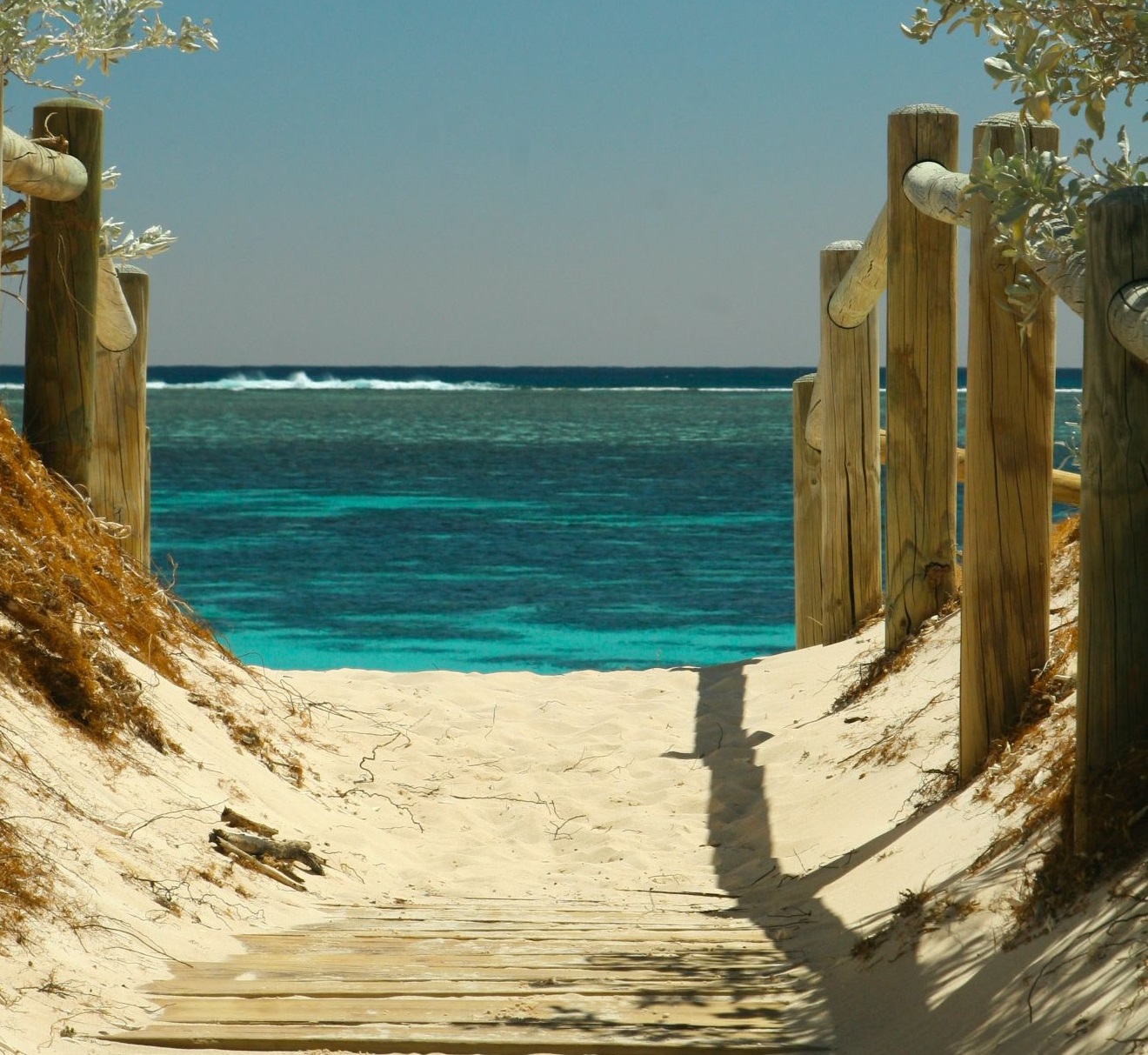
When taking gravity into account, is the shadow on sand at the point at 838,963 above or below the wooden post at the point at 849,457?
below

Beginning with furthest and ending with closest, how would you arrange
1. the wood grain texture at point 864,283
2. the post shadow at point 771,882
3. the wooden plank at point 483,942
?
the wood grain texture at point 864,283 → the wooden plank at point 483,942 → the post shadow at point 771,882

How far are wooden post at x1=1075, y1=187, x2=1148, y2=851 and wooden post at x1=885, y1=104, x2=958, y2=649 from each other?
9.24ft

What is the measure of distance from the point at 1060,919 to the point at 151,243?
521cm

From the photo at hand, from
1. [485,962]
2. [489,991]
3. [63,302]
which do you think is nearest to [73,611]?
[63,302]

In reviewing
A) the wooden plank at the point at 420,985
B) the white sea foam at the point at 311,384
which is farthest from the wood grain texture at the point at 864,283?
the white sea foam at the point at 311,384

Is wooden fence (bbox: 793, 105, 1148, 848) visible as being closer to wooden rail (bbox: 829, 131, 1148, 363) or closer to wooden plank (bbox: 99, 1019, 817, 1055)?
wooden rail (bbox: 829, 131, 1148, 363)

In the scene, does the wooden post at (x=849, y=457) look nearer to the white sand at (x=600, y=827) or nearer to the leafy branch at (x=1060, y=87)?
the white sand at (x=600, y=827)

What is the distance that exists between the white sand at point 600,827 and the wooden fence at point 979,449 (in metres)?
0.33

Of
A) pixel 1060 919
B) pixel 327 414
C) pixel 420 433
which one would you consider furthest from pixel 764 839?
pixel 327 414

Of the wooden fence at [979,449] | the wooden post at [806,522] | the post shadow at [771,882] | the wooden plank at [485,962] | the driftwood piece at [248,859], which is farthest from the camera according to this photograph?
the wooden post at [806,522]

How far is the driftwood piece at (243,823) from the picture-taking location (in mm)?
4477

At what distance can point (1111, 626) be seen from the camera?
2.91m

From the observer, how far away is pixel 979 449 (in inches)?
171

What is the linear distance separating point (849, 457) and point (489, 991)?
179 inches
